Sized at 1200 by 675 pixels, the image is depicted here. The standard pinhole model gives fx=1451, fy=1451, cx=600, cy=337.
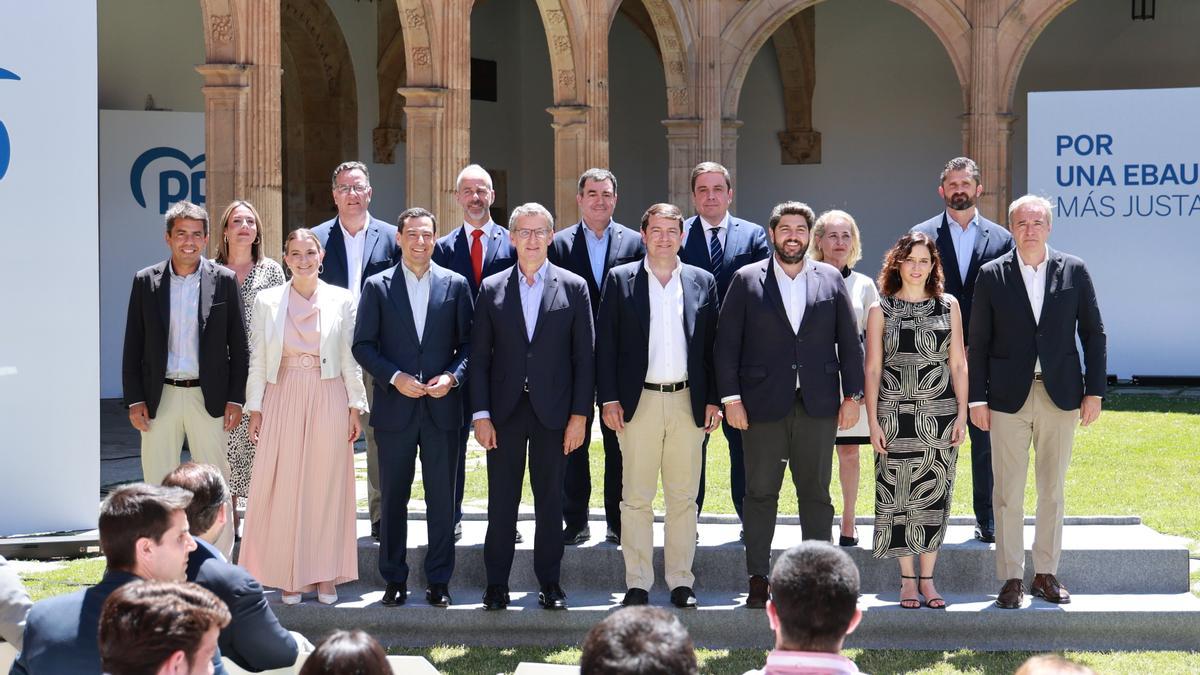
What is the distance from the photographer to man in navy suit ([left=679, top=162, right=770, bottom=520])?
6297mm

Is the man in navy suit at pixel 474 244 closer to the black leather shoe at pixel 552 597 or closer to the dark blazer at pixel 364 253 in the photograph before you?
the dark blazer at pixel 364 253

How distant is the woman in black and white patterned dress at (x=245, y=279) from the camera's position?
626cm

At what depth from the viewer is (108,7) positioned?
14.8 metres

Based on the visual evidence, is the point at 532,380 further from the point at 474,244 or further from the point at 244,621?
the point at 244,621

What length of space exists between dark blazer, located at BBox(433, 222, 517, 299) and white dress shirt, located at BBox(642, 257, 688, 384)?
0.88m

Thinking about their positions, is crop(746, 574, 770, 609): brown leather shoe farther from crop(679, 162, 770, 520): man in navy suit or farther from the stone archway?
the stone archway

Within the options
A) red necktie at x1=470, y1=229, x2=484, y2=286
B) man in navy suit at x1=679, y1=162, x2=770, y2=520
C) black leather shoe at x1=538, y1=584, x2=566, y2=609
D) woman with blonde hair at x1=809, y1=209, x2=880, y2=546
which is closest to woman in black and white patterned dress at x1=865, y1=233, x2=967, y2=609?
woman with blonde hair at x1=809, y1=209, x2=880, y2=546

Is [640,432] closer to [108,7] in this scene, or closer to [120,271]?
[120,271]

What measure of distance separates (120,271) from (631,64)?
12.5m

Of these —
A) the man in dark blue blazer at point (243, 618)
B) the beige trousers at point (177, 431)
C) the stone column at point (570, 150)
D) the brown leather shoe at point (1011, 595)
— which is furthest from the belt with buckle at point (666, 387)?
→ the stone column at point (570, 150)

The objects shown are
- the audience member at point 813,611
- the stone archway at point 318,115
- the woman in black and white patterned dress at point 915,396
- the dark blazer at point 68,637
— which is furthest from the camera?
the stone archway at point 318,115

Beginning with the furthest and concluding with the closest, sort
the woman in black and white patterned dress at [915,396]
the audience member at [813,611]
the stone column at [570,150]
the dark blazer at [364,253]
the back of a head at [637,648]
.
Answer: the stone column at [570,150]
the dark blazer at [364,253]
the woman in black and white patterned dress at [915,396]
the audience member at [813,611]
the back of a head at [637,648]

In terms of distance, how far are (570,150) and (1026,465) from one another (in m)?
11.5

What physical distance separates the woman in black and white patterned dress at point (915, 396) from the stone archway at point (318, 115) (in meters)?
14.5
